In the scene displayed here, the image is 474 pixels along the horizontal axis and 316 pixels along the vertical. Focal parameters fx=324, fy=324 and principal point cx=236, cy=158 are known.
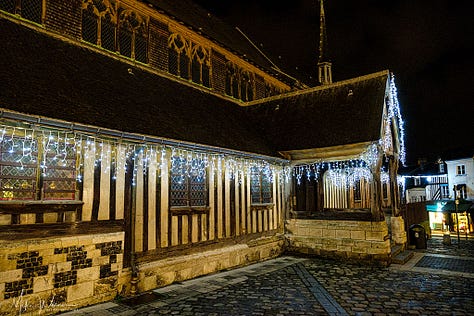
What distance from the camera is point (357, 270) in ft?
31.6

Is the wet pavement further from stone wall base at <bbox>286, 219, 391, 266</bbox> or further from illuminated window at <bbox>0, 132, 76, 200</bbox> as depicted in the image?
illuminated window at <bbox>0, 132, 76, 200</bbox>

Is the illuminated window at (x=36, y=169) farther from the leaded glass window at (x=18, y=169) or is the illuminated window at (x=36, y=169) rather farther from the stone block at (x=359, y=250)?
the stone block at (x=359, y=250)

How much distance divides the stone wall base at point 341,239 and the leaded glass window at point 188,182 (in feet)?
15.0

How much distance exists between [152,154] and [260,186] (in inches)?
189

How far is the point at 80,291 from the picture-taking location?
6.31 metres

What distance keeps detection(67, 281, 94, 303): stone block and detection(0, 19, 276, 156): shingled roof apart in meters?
3.15

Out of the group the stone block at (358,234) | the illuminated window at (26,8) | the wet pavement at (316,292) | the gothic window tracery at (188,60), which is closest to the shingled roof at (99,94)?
the illuminated window at (26,8)

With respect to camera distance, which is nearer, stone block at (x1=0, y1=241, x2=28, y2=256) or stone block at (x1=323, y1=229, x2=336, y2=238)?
stone block at (x1=0, y1=241, x2=28, y2=256)

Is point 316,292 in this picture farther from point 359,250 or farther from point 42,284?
point 42,284

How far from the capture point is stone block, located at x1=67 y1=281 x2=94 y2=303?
20.2 ft

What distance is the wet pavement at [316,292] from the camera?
6.14 metres

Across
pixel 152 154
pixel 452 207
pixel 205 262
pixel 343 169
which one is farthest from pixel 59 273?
pixel 452 207

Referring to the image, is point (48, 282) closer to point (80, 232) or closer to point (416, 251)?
point (80, 232)

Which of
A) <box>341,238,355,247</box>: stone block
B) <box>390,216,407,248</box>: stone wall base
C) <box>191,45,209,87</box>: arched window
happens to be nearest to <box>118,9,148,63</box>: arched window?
<box>191,45,209,87</box>: arched window
